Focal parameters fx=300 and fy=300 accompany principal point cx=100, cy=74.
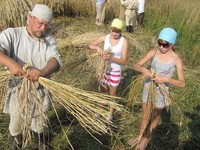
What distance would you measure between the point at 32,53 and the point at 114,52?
1.28 metres

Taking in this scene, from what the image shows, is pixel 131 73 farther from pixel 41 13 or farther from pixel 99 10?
pixel 41 13

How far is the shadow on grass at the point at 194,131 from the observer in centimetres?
357

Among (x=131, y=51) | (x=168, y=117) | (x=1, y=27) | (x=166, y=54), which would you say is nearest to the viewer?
(x=166, y=54)

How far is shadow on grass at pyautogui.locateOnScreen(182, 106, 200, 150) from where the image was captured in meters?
3.57

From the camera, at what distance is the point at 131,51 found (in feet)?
19.8

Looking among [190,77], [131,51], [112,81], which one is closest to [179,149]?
[112,81]

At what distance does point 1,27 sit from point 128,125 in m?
3.25

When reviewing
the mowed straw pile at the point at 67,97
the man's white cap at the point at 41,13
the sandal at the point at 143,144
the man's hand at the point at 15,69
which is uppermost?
the man's white cap at the point at 41,13

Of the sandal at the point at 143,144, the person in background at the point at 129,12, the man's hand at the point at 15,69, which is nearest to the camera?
the man's hand at the point at 15,69

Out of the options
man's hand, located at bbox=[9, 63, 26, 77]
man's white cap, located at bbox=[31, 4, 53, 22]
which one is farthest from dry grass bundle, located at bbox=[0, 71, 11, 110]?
man's white cap, located at bbox=[31, 4, 53, 22]

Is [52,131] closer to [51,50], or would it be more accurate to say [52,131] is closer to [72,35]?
[51,50]

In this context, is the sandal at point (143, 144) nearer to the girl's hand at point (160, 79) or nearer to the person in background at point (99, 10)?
the girl's hand at point (160, 79)

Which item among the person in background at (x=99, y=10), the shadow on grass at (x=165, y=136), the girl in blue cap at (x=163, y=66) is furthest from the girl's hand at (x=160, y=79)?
the person in background at (x=99, y=10)

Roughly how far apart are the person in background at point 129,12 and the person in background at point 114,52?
12.6 ft
